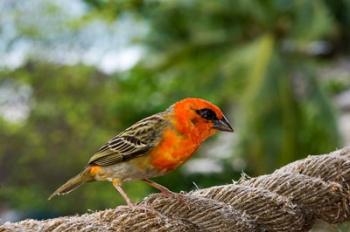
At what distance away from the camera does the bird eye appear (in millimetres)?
2141

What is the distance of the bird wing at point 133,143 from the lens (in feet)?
7.50

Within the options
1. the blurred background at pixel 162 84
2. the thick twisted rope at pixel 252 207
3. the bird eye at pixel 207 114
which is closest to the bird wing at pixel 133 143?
the bird eye at pixel 207 114

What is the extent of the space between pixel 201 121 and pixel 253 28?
41.2 ft

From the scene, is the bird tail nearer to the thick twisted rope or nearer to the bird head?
the bird head

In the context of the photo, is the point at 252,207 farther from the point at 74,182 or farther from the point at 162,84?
the point at 162,84

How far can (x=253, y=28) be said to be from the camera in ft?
47.9

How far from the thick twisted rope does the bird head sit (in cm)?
25

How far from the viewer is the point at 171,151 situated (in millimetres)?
2188

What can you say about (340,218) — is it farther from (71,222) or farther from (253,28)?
(253,28)

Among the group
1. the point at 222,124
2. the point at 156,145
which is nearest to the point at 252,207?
the point at 222,124

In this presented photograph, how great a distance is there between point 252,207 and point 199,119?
41cm

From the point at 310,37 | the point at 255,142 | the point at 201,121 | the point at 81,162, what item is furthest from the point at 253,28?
the point at 201,121

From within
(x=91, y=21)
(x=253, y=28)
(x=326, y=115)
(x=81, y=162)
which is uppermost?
(x=91, y=21)

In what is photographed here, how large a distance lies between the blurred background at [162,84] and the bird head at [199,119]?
725 cm
